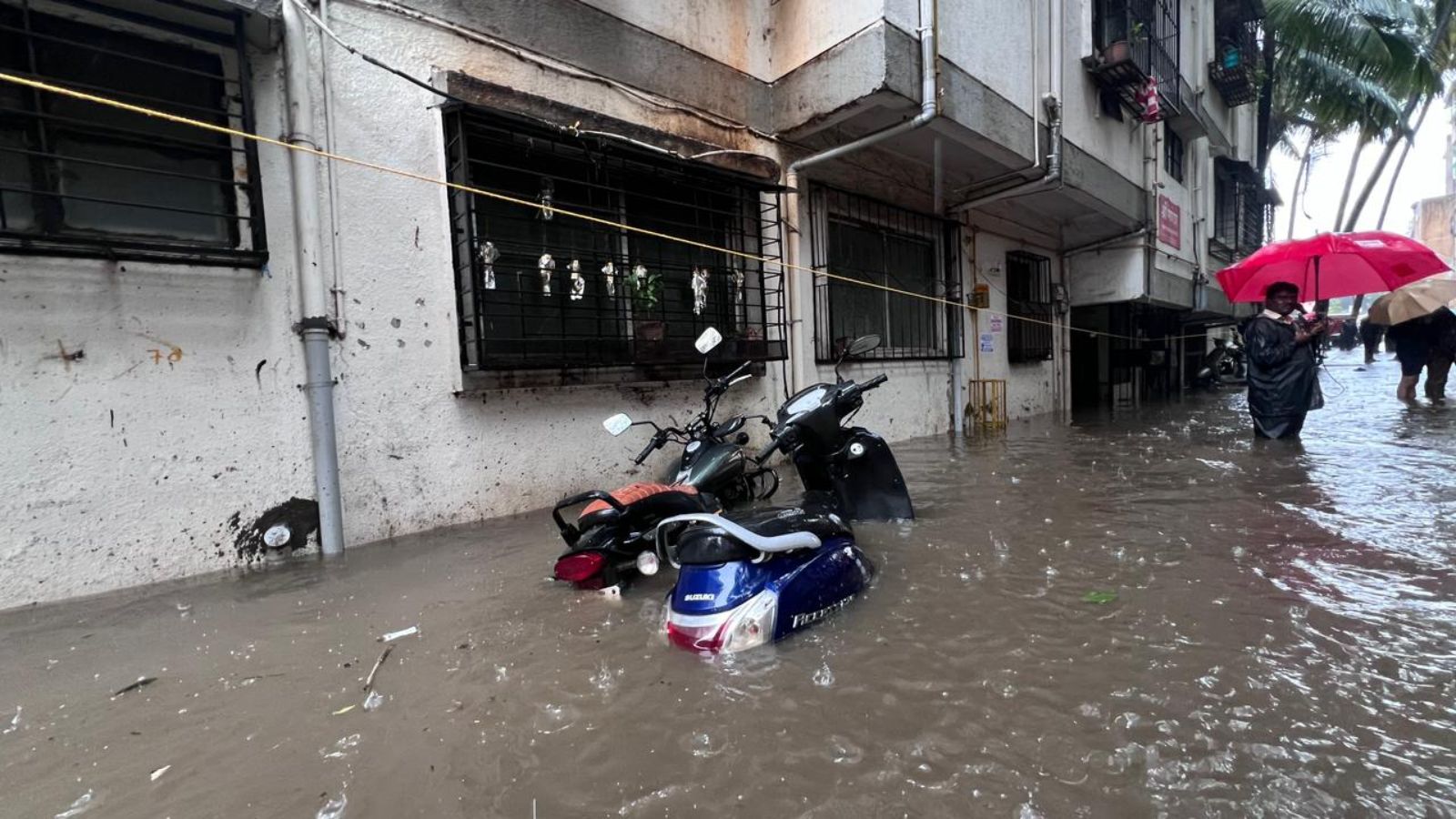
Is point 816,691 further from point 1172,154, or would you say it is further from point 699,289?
point 1172,154

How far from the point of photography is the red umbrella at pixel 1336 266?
5.88 m

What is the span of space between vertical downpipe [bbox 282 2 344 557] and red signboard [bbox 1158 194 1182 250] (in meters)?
11.6

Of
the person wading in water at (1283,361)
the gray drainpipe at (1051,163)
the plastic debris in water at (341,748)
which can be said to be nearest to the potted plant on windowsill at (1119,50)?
the gray drainpipe at (1051,163)

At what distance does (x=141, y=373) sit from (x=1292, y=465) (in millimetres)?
7441

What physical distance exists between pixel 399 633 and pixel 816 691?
5.28 feet

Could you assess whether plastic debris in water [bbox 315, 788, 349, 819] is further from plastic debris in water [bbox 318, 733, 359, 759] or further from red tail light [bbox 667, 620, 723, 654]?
red tail light [bbox 667, 620, 723, 654]

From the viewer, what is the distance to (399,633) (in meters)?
2.38

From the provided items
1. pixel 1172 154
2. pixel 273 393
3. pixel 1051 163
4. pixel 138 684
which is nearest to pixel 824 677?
pixel 138 684

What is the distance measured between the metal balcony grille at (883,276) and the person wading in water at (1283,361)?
303 centimetres

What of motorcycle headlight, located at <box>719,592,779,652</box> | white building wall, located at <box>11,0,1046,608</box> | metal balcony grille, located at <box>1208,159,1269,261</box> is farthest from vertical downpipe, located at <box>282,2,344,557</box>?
metal balcony grille, located at <box>1208,159,1269,261</box>

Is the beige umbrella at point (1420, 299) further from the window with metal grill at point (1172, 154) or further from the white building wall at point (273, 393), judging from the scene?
the white building wall at point (273, 393)

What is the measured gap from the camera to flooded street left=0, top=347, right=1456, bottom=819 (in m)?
1.42

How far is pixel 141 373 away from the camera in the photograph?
2988 millimetres

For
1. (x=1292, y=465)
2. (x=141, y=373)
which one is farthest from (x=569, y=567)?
(x=1292, y=465)
